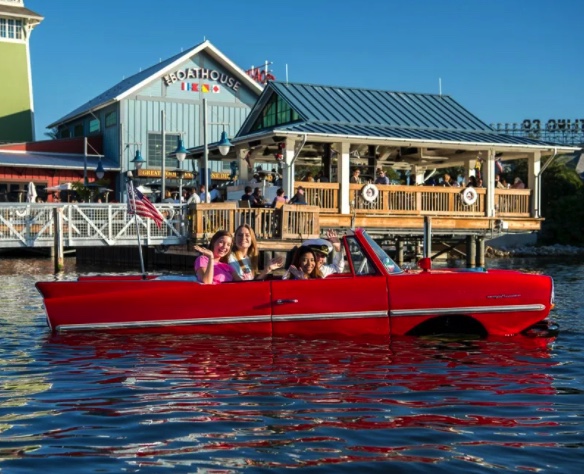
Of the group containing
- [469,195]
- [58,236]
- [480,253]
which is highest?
[469,195]

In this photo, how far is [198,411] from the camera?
6.91 metres

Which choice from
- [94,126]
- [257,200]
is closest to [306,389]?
[257,200]

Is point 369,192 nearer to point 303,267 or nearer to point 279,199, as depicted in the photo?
point 279,199

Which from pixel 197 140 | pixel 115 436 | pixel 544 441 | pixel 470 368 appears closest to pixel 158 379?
pixel 115 436

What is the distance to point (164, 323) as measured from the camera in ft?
34.8

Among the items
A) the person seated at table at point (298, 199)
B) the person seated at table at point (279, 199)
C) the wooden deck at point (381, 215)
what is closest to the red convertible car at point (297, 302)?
the wooden deck at point (381, 215)

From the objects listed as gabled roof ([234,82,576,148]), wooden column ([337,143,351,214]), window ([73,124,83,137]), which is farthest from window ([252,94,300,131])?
window ([73,124,83,137])

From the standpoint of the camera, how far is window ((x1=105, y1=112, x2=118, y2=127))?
151 feet

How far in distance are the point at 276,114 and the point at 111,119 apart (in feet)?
60.6

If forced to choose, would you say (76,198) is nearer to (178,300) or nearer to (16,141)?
(16,141)

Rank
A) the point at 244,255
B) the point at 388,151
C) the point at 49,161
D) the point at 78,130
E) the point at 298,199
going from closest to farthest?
the point at 244,255 < the point at 298,199 < the point at 388,151 < the point at 49,161 < the point at 78,130

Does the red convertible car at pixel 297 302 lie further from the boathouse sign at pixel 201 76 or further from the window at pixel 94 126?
the window at pixel 94 126

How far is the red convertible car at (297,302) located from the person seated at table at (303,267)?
9.5 inches

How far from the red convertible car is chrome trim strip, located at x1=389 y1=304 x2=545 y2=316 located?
1 centimetres
